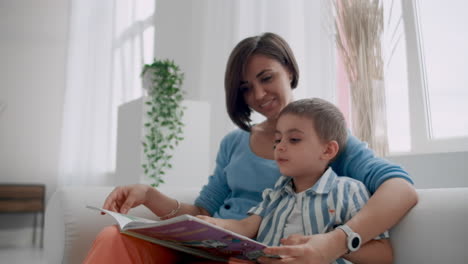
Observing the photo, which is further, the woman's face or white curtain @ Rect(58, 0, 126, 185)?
white curtain @ Rect(58, 0, 126, 185)

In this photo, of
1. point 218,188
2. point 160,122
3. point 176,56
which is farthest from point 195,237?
point 176,56

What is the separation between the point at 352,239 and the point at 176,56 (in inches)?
146

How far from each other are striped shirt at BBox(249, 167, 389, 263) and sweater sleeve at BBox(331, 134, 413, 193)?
4 cm

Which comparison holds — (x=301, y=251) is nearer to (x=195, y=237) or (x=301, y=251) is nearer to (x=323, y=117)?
(x=195, y=237)

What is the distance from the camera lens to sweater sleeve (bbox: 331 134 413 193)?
1113 millimetres

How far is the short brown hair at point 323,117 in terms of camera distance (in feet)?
3.89

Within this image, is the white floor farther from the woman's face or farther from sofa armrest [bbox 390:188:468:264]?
sofa armrest [bbox 390:188:468:264]

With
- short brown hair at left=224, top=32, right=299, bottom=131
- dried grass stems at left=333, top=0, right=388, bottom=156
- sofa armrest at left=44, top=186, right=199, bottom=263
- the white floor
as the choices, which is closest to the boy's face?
short brown hair at left=224, top=32, right=299, bottom=131

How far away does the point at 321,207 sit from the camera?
3.64 feet

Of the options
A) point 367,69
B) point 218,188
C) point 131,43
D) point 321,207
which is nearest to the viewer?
point 321,207

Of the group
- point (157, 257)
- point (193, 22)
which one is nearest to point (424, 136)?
point (157, 257)

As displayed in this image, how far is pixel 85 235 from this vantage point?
1252 mm

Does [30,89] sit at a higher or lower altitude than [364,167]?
higher

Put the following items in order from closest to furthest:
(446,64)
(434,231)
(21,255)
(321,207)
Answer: (434,231) < (321,207) < (446,64) < (21,255)
